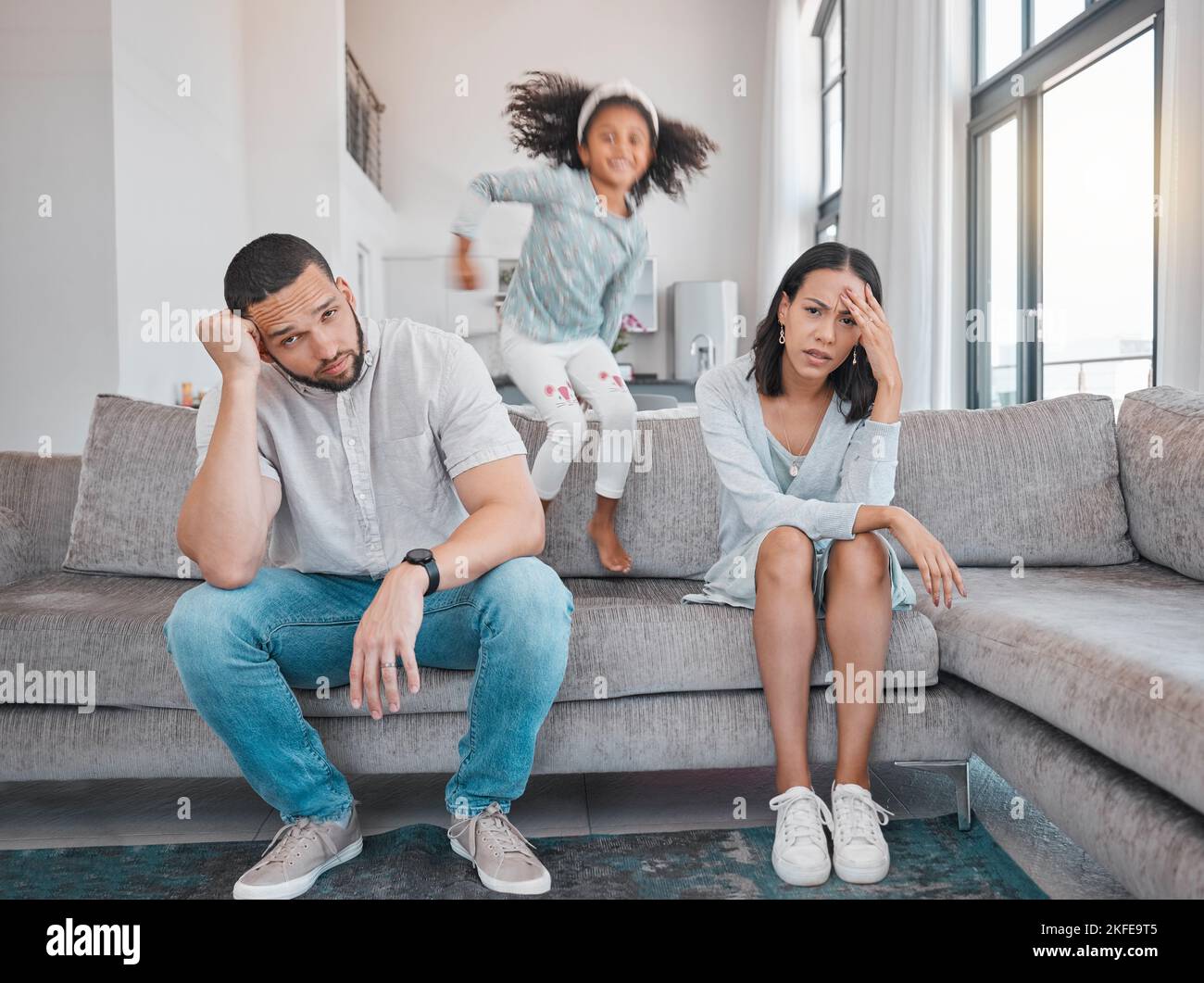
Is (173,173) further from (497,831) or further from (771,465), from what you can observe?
(497,831)

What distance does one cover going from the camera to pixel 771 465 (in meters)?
1.83

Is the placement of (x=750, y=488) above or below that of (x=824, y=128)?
below

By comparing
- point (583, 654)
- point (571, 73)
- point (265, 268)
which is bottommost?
point (583, 654)

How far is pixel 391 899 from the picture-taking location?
1428 millimetres

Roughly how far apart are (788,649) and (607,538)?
61 cm

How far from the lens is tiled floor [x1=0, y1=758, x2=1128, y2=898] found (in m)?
1.69

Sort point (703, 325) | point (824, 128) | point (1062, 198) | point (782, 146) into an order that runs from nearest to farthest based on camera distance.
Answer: point (1062, 198) < point (782, 146) < point (824, 128) < point (703, 325)

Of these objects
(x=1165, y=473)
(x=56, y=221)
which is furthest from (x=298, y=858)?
(x=56, y=221)

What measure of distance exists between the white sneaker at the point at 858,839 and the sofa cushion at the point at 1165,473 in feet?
2.90

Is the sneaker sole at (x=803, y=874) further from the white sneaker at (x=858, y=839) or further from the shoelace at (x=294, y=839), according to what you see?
the shoelace at (x=294, y=839)

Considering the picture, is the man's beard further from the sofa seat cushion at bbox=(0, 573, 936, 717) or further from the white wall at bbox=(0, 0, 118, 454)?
the white wall at bbox=(0, 0, 118, 454)

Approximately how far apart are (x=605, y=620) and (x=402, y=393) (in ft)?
1.60

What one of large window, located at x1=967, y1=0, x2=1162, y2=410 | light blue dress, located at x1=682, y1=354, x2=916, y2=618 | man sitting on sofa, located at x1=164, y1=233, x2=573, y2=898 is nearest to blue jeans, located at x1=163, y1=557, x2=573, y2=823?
man sitting on sofa, located at x1=164, y1=233, x2=573, y2=898

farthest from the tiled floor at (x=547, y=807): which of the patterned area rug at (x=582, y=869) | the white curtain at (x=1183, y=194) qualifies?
the white curtain at (x=1183, y=194)
